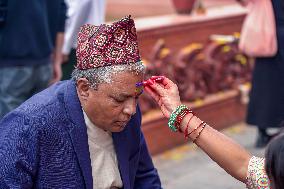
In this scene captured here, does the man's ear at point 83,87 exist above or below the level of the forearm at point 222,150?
above

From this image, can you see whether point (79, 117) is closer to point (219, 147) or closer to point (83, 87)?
point (83, 87)

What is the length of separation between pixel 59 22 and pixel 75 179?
2485 millimetres


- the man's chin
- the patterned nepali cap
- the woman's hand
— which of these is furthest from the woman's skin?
the patterned nepali cap

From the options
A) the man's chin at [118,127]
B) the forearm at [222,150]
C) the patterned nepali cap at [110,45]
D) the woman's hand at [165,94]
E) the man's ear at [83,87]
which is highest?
the patterned nepali cap at [110,45]

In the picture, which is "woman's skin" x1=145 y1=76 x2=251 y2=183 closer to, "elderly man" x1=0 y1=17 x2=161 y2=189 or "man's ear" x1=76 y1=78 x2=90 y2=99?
"elderly man" x1=0 y1=17 x2=161 y2=189

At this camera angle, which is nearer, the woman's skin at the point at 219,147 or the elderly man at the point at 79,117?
the elderly man at the point at 79,117

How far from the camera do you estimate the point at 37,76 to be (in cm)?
523

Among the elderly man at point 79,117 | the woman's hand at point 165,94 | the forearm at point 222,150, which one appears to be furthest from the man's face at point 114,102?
the forearm at point 222,150

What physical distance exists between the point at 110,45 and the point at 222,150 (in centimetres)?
66

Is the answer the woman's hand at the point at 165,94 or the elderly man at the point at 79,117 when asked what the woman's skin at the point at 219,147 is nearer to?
the woman's hand at the point at 165,94

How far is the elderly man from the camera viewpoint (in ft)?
9.78

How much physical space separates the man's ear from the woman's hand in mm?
276

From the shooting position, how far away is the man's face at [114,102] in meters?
3.01

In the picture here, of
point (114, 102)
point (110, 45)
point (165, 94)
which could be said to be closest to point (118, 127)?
point (114, 102)
